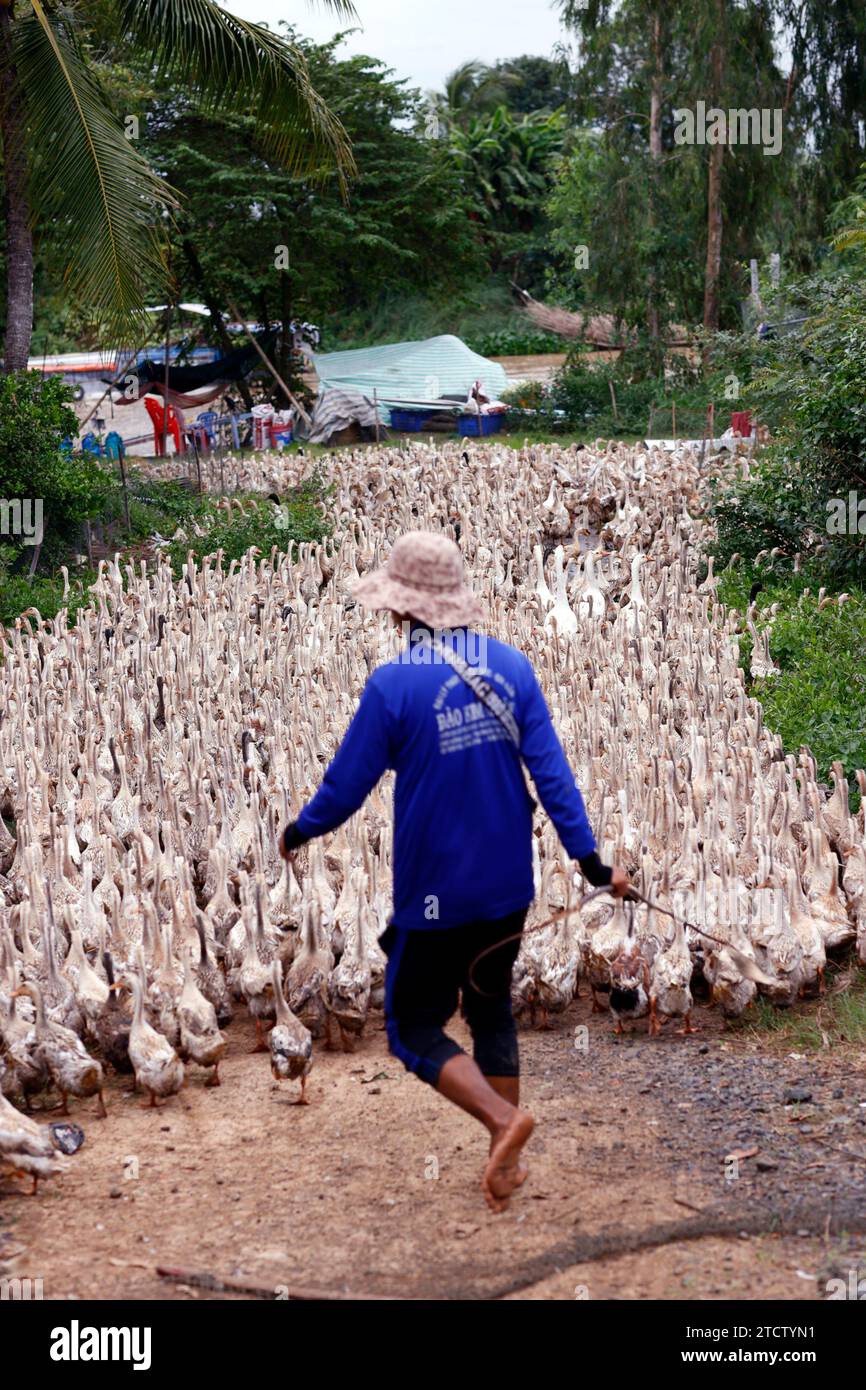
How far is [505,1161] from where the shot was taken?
3887 millimetres

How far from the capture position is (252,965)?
5367mm

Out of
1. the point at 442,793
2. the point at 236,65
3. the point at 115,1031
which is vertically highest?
the point at 236,65

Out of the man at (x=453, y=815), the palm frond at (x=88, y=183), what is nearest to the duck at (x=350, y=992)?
the man at (x=453, y=815)

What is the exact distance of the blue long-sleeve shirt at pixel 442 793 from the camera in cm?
390

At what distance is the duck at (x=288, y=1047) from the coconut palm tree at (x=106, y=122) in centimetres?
848

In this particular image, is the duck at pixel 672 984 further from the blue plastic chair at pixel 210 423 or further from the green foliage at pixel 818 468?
the blue plastic chair at pixel 210 423

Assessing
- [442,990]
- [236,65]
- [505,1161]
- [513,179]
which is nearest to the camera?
[505,1161]

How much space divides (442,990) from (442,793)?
0.57 m

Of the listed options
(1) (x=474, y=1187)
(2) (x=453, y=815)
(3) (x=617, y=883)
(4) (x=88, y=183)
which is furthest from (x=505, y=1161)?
(4) (x=88, y=183)

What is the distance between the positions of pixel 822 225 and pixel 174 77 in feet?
56.2

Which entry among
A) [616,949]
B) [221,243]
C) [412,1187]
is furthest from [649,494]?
[221,243]

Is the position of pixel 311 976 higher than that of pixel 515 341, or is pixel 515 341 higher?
pixel 515 341

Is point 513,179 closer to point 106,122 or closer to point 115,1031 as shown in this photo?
point 106,122

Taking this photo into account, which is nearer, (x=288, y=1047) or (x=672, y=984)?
(x=288, y=1047)
